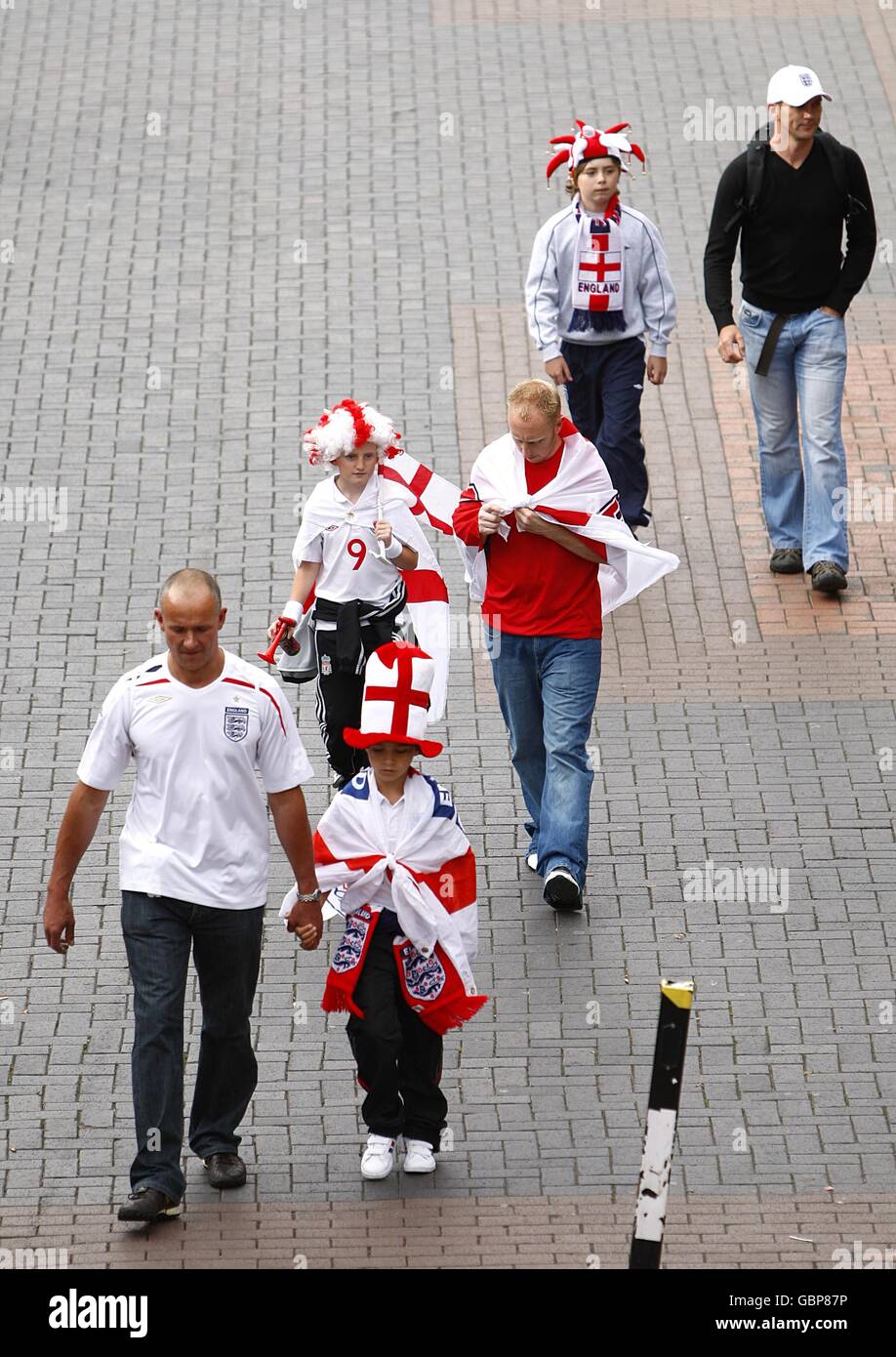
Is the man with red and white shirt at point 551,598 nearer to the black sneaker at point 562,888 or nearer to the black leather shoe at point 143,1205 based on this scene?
the black sneaker at point 562,888

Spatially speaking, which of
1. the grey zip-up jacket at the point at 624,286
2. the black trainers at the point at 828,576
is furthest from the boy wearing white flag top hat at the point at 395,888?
the black trainers at the point at 828,576

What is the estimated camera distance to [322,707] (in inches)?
330

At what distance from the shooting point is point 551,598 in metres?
8.07

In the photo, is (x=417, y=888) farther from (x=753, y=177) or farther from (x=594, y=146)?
(x=753, y=177)

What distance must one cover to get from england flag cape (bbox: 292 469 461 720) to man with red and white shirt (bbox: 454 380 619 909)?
181 mm

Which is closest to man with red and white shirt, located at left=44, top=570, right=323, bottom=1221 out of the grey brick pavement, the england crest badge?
the england crest badge

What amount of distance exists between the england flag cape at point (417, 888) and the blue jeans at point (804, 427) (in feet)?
14.3

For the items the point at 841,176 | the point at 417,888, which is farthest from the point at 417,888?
the point at 841,176

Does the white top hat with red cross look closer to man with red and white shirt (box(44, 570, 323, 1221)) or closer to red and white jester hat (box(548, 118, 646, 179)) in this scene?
man with red and white shirt (box(44, 570, 323, 1221))

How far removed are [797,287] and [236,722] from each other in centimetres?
491

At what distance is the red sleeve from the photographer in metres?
8.00

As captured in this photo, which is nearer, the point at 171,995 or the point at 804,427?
the point at 171,995

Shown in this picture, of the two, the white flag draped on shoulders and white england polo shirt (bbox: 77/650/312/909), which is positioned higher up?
the white flag draped on shoulders

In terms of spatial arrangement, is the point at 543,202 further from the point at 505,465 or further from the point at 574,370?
the point at 505,465
